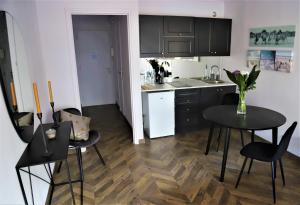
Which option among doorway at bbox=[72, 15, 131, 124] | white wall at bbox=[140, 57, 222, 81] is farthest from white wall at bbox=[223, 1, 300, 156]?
doorway at bbox=[72, 15, 131, 124]

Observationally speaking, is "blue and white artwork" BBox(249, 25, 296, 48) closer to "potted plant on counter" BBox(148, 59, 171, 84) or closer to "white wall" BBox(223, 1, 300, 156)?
"white wall" BBox(223, 1, 300, 156)

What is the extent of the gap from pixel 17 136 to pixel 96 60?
170 inches

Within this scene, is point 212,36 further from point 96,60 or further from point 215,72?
point 96,60

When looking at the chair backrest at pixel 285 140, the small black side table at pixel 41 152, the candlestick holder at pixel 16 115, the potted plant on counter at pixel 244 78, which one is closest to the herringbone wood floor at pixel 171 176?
the chair backrest at pixel 285 140

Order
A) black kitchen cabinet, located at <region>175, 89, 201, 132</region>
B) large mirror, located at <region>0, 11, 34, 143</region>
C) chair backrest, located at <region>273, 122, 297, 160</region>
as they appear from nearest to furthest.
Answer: large mirror, located at <region>0, 11, 34, 143</region> → chair backrest, located at <region>273, 122, 297, 160</region> → black kitchen cabinet, located at <region>175, 89, 201, 132</region>

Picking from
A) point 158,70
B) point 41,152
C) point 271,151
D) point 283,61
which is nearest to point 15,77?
point 41,152

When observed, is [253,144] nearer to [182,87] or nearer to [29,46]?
[182,87]

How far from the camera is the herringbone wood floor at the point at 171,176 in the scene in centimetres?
242

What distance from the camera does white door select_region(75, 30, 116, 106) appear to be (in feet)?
18.4

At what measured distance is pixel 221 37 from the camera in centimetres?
424

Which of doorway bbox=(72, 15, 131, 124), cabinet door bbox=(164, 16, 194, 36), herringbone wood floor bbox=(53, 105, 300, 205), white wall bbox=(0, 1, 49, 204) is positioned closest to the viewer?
white wall bbox=(0, 1, 49, 204)

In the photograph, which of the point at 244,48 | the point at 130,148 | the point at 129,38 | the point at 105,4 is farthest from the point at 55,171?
the point at 244,48

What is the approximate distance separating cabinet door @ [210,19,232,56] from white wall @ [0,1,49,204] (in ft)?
9.77

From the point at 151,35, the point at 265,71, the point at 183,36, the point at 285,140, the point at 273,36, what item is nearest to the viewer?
the point at 285,140
